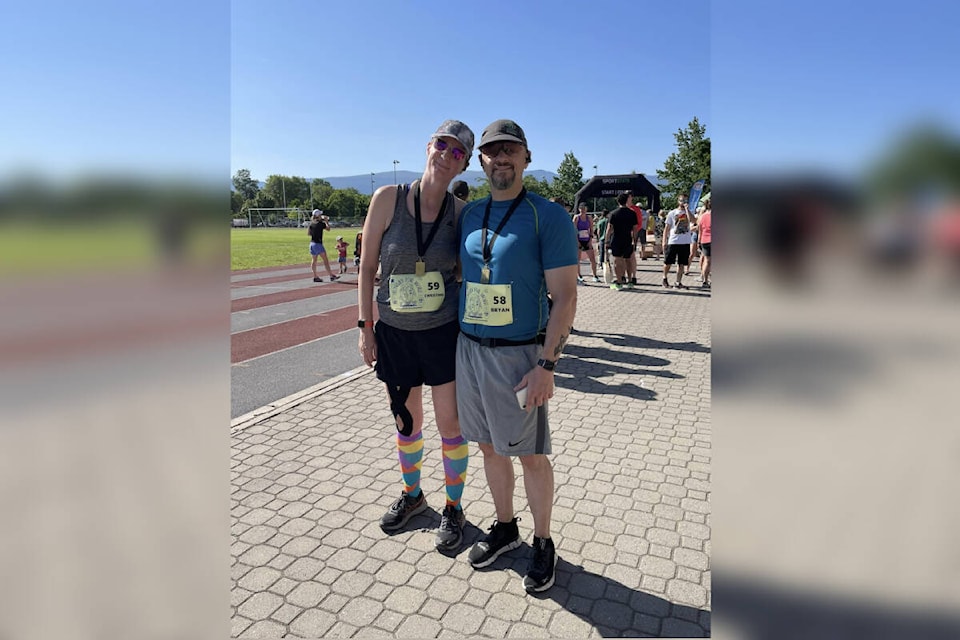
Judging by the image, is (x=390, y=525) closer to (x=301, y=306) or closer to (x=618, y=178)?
(x=301, y=306)

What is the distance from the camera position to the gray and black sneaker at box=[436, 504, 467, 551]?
9.18ft

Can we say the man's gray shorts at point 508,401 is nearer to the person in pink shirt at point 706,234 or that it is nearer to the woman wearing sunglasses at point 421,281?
the woman wearing sunglasses at point 421,281

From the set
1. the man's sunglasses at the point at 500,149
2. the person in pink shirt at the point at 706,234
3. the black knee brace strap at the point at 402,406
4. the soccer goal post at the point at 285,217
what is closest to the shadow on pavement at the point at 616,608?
the black knee brace strap at the point at 402,406

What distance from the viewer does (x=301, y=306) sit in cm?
1178

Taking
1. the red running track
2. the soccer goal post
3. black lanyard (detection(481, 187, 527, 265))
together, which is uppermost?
the soccer goal post

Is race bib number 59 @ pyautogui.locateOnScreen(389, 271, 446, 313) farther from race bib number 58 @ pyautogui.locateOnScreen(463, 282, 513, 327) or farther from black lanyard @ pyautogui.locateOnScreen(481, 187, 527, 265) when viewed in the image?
black lanyard @ pyautogui.locateOnScreen(481, 187, 527, 265)

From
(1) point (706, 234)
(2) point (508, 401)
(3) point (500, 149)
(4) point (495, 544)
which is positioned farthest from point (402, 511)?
(1) point (706, 234)

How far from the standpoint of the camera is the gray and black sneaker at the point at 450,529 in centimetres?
280

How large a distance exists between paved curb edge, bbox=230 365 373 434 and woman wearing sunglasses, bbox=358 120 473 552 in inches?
93.0

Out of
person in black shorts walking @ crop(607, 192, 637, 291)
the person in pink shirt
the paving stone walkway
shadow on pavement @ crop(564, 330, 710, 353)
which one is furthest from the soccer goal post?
the paving stone walkway
